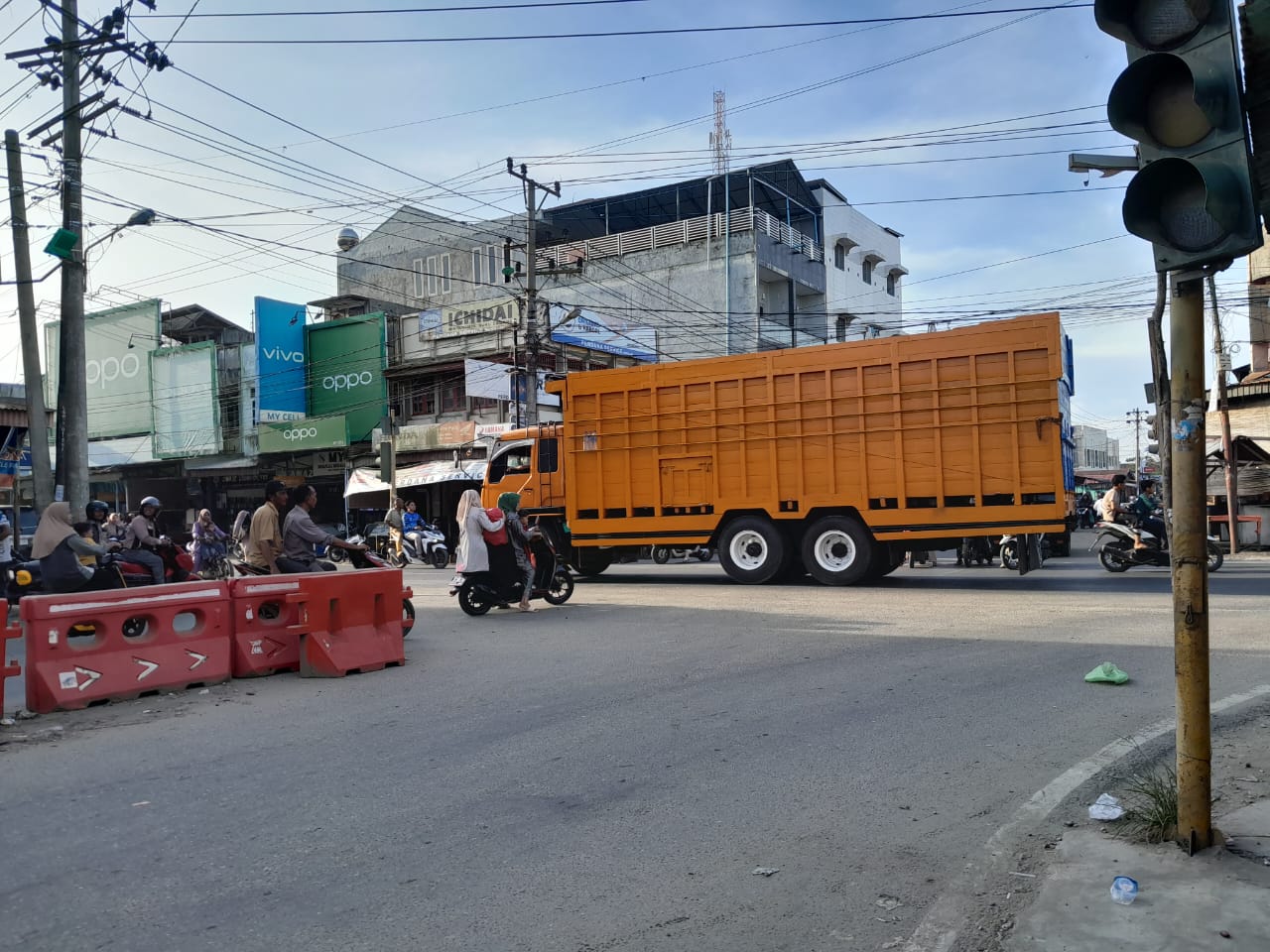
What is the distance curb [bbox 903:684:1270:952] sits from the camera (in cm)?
327

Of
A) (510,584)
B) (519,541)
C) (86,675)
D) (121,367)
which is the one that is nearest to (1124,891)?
(86,675)

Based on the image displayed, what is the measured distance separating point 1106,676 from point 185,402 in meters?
36.6

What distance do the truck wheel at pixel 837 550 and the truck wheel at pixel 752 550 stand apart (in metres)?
0.48

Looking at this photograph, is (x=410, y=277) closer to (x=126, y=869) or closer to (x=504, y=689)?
(x=504, y=689)

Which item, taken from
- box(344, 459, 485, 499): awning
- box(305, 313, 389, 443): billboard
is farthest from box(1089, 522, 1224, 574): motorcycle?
box(305, 313, 389, 443): billboard

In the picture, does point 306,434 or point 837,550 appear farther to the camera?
point 306,434

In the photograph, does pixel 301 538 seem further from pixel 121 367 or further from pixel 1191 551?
pixel 121 367

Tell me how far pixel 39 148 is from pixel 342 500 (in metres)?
21.3

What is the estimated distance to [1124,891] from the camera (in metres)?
3.35

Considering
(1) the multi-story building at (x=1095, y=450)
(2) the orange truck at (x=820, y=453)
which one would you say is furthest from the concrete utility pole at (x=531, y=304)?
(1) the multi-story building at (x=1095, y=450)

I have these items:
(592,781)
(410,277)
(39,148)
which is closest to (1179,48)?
(592,781)

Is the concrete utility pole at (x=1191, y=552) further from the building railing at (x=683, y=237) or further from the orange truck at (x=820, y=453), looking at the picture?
the building railing at (x=683, y=237)

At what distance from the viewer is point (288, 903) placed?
358cm

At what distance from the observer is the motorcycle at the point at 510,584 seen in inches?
476
